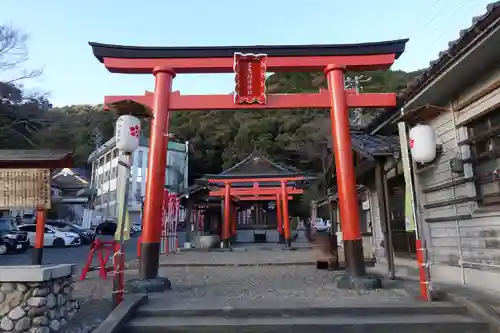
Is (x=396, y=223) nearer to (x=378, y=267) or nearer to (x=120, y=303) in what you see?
(x=378, y=267)

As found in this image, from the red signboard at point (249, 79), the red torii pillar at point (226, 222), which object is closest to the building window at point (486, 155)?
the red signboard at point (249, 79)

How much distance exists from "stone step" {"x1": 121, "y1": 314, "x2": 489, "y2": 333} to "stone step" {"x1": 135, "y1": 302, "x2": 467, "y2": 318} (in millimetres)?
117

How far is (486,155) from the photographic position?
662cm

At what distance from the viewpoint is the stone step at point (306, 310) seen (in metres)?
5.59

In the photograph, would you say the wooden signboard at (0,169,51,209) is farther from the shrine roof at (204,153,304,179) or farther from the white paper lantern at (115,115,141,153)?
the shrine roof at (204,153,304,179)

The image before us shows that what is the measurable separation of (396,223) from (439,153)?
2.91 metres

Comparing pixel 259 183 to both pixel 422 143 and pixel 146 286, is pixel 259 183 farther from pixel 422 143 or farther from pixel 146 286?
pixel 422 143

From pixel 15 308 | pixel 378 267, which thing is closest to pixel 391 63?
pixel 378 267

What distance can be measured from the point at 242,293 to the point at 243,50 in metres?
5.55

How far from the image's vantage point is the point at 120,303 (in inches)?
233

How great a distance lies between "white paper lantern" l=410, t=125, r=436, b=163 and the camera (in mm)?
6582

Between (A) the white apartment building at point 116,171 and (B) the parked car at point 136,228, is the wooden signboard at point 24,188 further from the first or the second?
(A) the white apartment building at point 116,171

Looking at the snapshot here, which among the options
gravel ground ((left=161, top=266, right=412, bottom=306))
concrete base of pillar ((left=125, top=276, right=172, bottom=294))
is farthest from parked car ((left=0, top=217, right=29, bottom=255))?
concrete base of pillar ((left=125, top=276, right=172, bottom=294))

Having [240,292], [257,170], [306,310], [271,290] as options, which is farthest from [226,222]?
[306,310]
